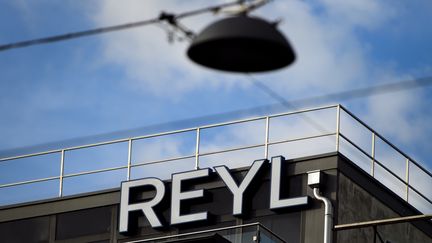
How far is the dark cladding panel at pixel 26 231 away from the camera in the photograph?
47156mm

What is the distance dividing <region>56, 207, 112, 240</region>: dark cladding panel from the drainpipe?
5969 millimetres

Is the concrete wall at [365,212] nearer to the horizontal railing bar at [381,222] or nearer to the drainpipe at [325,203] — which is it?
the drainpipe at [325,203]

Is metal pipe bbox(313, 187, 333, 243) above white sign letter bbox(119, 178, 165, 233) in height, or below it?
below

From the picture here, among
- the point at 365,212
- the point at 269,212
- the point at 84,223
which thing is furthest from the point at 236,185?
the point at 84,223

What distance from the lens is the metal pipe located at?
42.2 m

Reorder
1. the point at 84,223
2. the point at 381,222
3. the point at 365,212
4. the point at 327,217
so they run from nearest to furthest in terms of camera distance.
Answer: the point at 381,222
the point at 327,217
the point at 365,212
the point at 84,223

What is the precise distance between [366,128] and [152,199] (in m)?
5.60

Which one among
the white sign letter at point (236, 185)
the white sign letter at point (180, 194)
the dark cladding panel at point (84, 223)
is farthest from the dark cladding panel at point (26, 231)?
the white sign letter at point (236, 185)

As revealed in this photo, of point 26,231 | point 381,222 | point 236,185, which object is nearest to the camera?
point 381,222

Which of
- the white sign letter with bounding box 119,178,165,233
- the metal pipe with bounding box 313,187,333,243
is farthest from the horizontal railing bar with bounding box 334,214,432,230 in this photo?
the white sign letter with bounding box 119,178,165,233

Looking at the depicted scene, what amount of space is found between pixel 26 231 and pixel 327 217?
9221mm

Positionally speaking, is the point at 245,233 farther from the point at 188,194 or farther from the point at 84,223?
the point at 84,223

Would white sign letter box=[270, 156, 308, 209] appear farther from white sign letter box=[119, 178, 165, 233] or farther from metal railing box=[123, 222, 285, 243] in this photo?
white sign letter box=[119, 178, 165, 233]

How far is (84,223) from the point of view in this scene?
4650 cm
